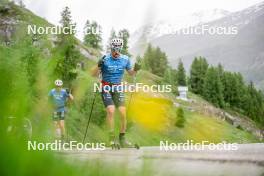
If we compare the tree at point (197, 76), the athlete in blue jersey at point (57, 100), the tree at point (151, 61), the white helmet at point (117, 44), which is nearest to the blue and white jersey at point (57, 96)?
the athlete in blue jersey at point (57, 100)

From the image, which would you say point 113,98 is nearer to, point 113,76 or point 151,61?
point 113,76

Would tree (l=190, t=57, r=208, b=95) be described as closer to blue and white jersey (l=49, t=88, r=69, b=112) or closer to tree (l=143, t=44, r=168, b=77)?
tree (l=143, t=44, r=168, b=77)

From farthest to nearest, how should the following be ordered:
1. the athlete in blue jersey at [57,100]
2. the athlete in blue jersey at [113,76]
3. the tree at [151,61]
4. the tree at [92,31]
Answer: the athlete in blue jersey at [113,76]
the tree at [92,31]
the tree at [151,61]
the athlete in blue jersey at [57,100]

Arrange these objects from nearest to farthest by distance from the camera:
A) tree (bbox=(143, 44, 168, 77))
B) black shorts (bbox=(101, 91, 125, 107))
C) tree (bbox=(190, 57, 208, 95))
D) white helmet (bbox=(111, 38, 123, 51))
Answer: tree (bbox=(143, 44, 168, 77)) < white helmet (bbox=(111, 38, 123, 51)) < black shorts (bbox=(101, 91, 125, 107)) < tree (bbox=(190, 57, 208, 95))

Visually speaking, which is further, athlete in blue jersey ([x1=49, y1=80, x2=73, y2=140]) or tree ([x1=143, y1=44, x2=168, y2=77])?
tree ([x1=143, y1=44, x2=168, y2=77])

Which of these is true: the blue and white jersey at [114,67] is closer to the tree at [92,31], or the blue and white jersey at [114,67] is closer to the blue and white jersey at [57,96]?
the tree at [92,31]

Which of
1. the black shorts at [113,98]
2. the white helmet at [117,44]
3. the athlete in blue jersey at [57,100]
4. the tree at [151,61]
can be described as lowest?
the black shorts at [113,98]

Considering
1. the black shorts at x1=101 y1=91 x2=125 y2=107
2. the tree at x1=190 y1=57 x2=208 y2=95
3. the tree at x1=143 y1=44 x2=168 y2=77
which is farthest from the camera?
the tree at x1=190 y1=57 x2=208 y2=95

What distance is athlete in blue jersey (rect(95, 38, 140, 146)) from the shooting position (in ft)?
18.3

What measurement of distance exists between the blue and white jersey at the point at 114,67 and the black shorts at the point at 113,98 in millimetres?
142

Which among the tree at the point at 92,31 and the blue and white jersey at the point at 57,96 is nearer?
the blue and white jersey at the point at 57,96

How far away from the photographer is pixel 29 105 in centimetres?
86

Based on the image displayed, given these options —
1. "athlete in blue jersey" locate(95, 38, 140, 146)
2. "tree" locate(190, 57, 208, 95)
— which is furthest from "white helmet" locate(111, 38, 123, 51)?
"tree" locate(190, 57, 208, 95)

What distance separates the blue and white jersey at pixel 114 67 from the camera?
220 inches
